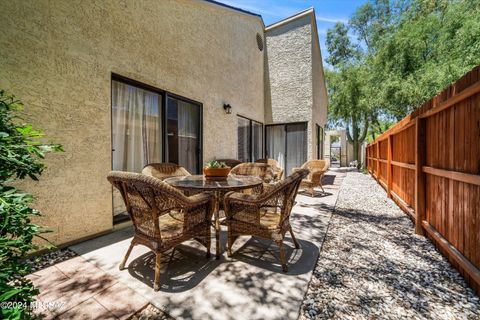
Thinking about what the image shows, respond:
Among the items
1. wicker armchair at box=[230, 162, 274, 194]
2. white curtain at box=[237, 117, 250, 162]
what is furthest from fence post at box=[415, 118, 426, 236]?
white curtain at box=[237, 117, 250, 162]

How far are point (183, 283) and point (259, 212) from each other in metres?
0.95

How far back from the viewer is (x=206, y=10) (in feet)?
16.7

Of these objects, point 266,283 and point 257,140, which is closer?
point 266,283

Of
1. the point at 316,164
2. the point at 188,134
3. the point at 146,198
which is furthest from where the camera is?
the point at 316,164

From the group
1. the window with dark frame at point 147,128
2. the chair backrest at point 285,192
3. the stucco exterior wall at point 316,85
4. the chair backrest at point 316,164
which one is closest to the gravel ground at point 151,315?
the chair backrest at point 285,192

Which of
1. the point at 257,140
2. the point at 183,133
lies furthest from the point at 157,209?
the point at 257,140

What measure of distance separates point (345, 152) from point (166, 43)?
18.4 metres

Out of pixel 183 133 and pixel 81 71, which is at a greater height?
pixel 81 71

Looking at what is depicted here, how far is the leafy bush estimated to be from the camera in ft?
2.71

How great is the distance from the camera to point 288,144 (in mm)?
8039

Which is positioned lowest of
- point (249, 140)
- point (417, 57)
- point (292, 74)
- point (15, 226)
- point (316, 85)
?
point (15, 226)

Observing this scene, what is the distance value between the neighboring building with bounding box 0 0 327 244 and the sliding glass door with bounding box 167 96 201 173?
0.02 metres

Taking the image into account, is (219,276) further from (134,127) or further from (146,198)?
(134,127)

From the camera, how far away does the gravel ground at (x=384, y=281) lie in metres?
1.61
